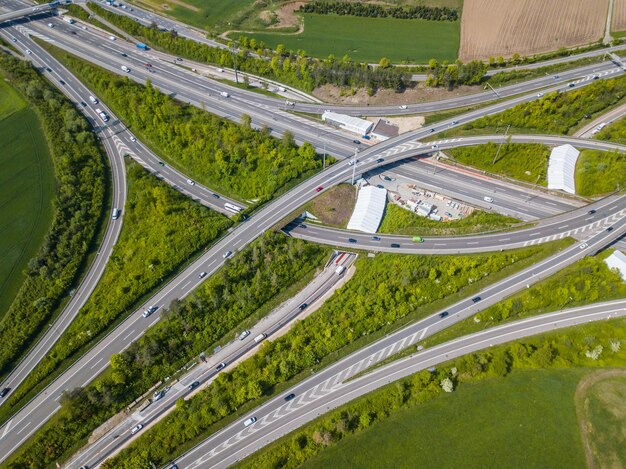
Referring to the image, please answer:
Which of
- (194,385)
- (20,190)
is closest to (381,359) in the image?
(194,385)

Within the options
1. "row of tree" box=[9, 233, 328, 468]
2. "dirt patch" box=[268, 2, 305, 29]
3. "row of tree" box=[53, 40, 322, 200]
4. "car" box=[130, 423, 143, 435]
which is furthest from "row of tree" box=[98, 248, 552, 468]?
"dirt patch" box=[268, 2, 305, 29]

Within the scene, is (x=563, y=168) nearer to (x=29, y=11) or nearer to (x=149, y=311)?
(x=149, y=311)

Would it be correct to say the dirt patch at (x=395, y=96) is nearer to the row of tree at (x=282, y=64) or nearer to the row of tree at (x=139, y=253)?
the row of tree at (x=282, y=64)

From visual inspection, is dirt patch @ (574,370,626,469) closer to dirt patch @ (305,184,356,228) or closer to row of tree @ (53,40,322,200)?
dirt patch @ (305,184,356,228)

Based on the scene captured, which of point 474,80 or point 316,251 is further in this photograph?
point 474,80

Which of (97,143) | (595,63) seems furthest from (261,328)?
(595,63)

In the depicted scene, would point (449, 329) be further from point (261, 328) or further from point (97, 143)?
point (97, 143)
